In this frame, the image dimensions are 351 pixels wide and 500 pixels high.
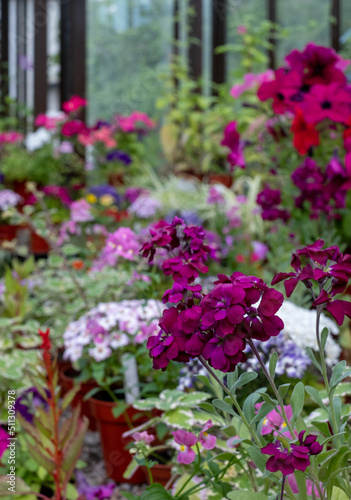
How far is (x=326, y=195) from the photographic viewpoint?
146 centimetres

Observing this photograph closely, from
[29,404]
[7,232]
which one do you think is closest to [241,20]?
[7,232]

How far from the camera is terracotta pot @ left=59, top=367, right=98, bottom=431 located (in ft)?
5.19

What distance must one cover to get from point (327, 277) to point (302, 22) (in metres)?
3.63

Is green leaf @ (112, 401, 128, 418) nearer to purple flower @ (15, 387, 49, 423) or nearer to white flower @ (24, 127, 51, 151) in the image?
purple flower @ (15, 387, 49, 423)

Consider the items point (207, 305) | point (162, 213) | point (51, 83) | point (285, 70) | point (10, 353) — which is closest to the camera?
point (207, 305)

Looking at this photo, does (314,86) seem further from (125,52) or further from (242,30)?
(125,52)

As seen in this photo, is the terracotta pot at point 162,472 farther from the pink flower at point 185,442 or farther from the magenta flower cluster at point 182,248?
the magenta flower cluster at point 182,248

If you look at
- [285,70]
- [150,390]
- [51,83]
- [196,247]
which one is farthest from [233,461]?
[51,83]

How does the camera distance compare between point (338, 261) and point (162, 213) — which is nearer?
point (338, 261)

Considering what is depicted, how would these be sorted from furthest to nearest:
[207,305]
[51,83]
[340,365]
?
1. [51,83]
2. [340,365]
3. [207,305]

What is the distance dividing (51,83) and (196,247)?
416cm

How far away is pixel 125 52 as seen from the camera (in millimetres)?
4094

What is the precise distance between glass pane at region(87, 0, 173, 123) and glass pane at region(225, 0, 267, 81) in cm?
44

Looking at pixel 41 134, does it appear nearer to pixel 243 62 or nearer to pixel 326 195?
pixel 243 62
